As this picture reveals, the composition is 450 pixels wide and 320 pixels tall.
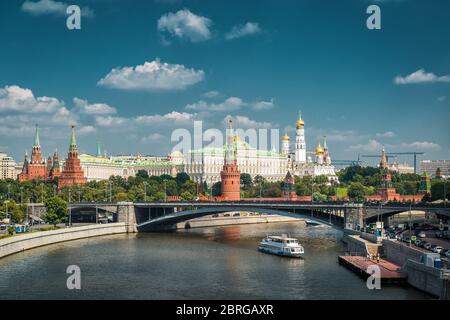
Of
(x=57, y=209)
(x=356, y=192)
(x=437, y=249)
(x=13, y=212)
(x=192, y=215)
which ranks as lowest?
(x=437, y=249)

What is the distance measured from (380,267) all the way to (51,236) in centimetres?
3004

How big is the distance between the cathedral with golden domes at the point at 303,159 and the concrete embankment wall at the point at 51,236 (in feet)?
315

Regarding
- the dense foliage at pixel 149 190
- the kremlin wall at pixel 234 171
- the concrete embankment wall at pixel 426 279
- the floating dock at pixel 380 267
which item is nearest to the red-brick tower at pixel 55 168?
the kremlin wall at pixel 234 171

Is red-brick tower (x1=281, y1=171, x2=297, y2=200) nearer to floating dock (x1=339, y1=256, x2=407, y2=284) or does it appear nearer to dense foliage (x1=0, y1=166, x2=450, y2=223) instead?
dense foliage (x1=0, y1=166, x2=450, y2=223)

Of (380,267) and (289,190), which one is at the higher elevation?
(289,190)

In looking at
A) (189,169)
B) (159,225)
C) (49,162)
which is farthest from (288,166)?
(159,225)

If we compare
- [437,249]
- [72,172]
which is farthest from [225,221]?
[437,249]

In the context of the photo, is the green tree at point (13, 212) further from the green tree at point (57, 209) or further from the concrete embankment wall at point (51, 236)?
the concrete embankment wall at point (51, 236)

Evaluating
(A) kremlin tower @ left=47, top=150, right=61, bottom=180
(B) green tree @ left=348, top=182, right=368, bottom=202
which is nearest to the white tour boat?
(B) green tree @ left=348, top=182, right=368, bottom=202

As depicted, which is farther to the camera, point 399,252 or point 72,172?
point 72,172

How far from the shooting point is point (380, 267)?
39.4 metres

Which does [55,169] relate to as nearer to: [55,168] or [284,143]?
[55,168]

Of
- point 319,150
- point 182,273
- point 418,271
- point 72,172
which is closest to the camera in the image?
point 418,271
